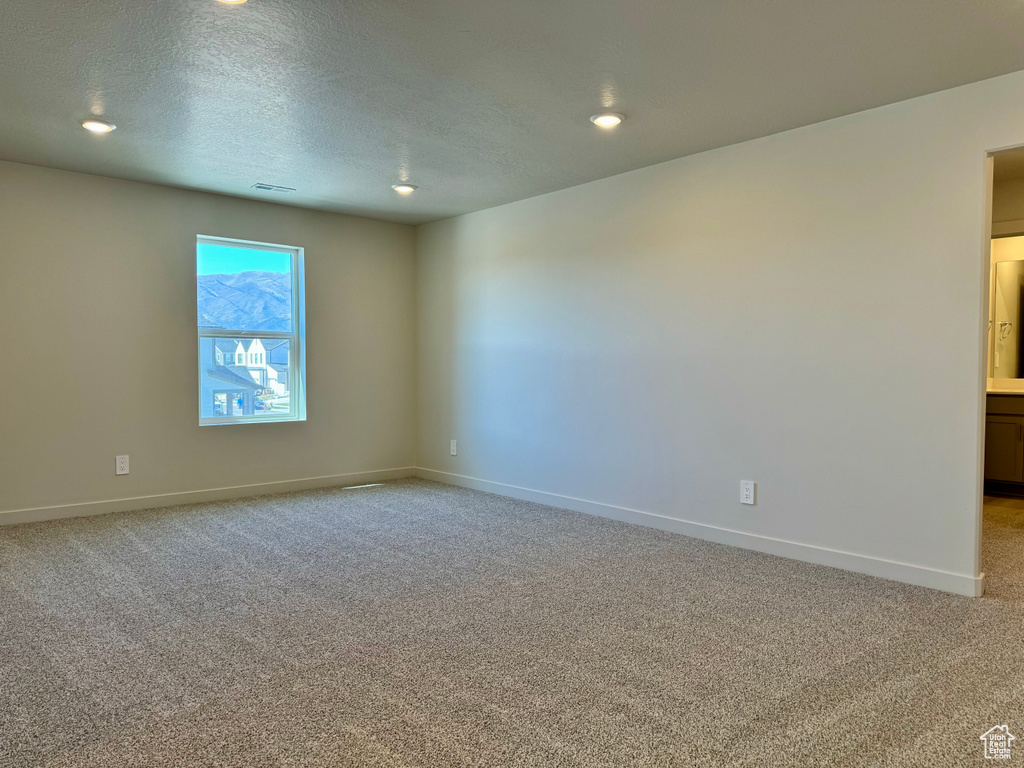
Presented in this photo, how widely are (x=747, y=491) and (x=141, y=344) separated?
408cm

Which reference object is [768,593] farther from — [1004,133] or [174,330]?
[174,330]

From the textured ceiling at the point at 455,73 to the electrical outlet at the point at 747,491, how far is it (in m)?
1.89

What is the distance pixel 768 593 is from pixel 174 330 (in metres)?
4.21

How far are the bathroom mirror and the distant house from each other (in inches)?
231

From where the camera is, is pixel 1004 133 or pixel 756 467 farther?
pixel 756 467

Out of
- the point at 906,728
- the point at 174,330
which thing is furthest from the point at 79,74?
the point at 906,728

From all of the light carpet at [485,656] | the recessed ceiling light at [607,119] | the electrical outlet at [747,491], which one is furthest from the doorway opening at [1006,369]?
the recessed ceiling light at [607,119]

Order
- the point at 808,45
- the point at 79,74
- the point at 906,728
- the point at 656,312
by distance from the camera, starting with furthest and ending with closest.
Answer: the point at 656,312 → the point at 79,74 → the point at 808,45 → the point at 906,728

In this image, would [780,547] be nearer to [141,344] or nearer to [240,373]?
[240,373]

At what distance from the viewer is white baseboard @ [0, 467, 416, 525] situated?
4.36m

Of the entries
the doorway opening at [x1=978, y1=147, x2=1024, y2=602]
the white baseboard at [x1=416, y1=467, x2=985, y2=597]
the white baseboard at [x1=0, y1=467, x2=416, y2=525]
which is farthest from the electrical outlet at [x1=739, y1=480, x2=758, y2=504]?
the white baseboard at [x1=0, y1=467, x2=416, y2=525]

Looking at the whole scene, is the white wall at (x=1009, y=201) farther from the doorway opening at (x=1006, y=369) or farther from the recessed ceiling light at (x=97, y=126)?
the recessed ceiling light at (x=97, y=126)

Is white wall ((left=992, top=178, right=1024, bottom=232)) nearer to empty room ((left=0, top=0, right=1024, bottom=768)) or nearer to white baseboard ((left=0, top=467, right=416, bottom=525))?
empty room ((left=0, top=0, right=1024, bottom=768))

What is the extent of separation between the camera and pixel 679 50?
8.79 feet
